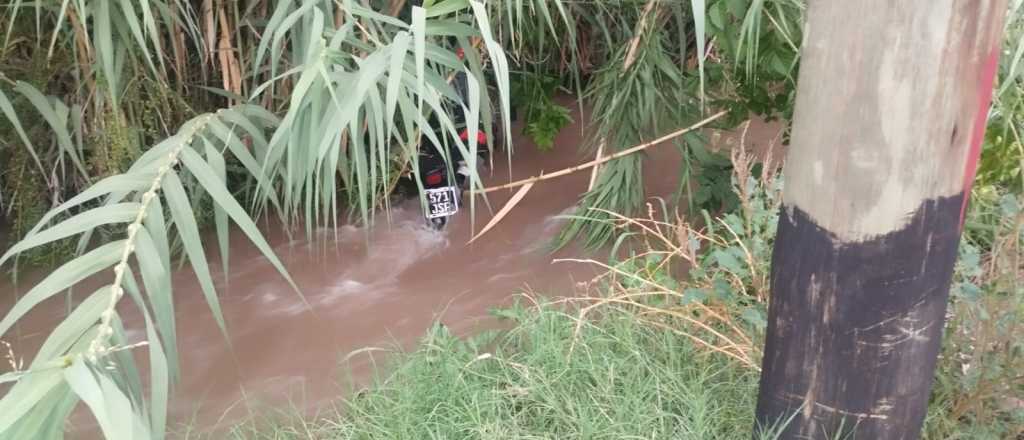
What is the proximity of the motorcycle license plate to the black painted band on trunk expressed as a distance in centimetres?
148

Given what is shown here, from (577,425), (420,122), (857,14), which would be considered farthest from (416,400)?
(857,14)

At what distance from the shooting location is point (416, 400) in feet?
5.75

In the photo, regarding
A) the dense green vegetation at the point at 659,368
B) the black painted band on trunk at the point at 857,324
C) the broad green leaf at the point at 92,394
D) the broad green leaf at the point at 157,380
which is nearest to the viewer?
the broad green leaf at the point at 92,394

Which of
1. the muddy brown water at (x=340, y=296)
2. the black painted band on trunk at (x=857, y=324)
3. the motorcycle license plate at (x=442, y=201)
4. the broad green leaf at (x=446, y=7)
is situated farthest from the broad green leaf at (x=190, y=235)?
the motorcycle license plate at (x=442, y=201)

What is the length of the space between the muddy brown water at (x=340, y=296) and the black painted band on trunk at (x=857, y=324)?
3.64ft

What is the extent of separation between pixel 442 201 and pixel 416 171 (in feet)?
3.97

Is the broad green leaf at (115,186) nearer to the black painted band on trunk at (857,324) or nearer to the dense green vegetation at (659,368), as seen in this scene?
the dense green vegetation at (659,368)

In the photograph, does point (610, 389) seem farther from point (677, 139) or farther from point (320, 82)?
point (677, 139)

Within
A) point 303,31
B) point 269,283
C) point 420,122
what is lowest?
point 269,283

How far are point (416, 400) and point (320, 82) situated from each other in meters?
0.65

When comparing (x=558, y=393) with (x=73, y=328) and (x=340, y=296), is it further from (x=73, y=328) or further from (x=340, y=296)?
(x=340, y=296)

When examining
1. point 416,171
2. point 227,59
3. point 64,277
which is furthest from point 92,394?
point 227,59

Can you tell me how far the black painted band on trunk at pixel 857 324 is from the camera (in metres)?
1.11

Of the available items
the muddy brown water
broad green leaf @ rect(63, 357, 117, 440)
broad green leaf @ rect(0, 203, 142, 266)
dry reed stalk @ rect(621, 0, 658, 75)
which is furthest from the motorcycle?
broad green leaf @ rect(63, 357, 117, 440)
